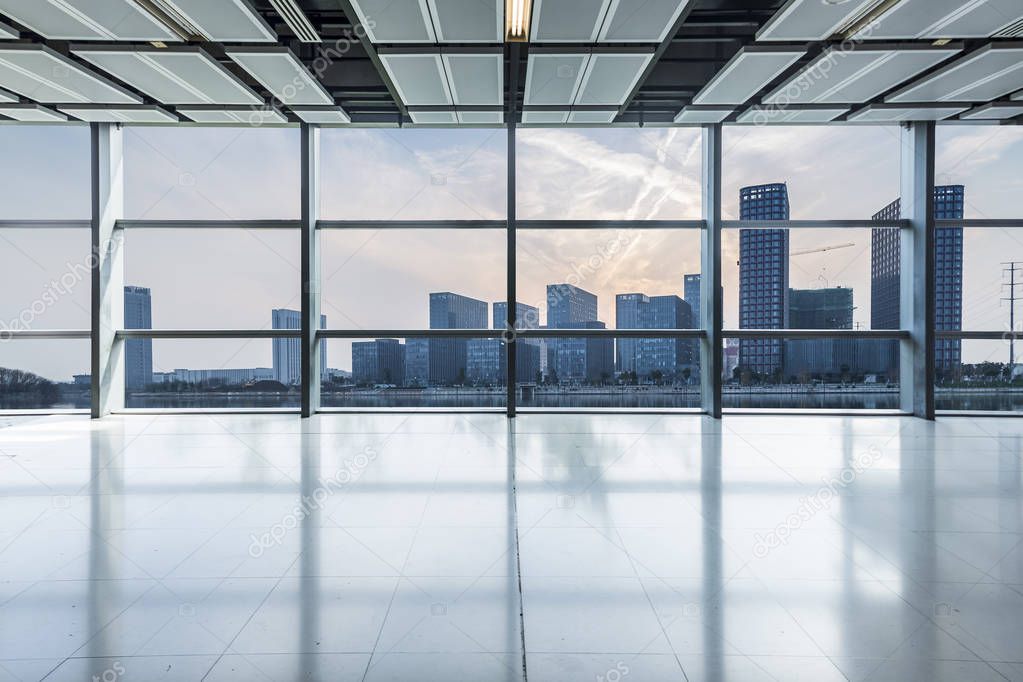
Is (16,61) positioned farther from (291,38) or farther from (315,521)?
(315,521)

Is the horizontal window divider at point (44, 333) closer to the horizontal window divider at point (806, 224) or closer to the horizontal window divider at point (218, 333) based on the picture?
the horizontal window divider at point (218, 333)

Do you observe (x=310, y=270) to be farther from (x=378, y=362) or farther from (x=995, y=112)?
(x=995, y=112)

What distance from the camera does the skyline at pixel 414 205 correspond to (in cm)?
805

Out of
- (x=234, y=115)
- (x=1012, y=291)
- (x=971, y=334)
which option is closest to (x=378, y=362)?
(x=234, y=115)

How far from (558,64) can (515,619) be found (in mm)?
5604

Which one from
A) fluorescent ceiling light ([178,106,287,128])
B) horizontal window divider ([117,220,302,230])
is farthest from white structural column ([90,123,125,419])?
fluorescent ceiling light ([178,106,287,128])

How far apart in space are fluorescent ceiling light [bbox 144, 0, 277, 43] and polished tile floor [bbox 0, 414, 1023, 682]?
4269mm

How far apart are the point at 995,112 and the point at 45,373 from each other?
1422cm

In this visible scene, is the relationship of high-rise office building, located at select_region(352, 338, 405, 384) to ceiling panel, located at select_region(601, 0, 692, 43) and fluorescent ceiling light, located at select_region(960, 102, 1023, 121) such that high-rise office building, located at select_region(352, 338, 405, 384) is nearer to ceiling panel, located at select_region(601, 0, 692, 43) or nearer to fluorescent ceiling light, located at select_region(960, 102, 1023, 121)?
ceiling panel, located at select_region(601, 0, 692, 43)

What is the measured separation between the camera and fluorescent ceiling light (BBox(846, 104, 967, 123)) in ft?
22.7

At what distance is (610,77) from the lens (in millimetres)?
6125

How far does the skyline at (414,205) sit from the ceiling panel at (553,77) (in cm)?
145

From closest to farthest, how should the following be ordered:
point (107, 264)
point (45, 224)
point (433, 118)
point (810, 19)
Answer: point (810, 19), point (433, 118), point (45, 224), point (107, 264)

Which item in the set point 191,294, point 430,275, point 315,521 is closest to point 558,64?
point 430,275
